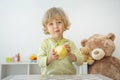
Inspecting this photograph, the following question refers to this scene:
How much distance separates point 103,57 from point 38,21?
3.07 ft

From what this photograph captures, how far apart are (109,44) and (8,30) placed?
4.13ft

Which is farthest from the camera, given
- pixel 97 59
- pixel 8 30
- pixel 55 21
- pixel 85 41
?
pixel 8 30

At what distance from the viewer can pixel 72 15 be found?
105 inches

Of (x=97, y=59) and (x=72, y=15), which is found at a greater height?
(x=72, y=15)

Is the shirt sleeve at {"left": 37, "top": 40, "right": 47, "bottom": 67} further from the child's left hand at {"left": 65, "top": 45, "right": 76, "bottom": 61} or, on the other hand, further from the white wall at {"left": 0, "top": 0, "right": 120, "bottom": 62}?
the white wall at {"left": 0, "top": 0, "right": 120, "bottom": 62}

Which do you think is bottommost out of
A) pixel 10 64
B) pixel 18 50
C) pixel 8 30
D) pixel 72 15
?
pixel 10 64

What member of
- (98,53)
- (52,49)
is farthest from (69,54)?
(98,53)

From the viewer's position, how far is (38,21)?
2.63 metres

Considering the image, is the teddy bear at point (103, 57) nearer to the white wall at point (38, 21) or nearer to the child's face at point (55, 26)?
the white wall at point (38, 21)

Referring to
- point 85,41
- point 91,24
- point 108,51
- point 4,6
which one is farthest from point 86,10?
point 4,6

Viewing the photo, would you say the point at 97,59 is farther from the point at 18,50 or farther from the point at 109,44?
the point at 18,50

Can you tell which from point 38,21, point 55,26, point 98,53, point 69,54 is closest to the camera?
point 69,54

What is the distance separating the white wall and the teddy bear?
0.33 metres

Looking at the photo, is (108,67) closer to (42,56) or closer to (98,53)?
(98,53)
